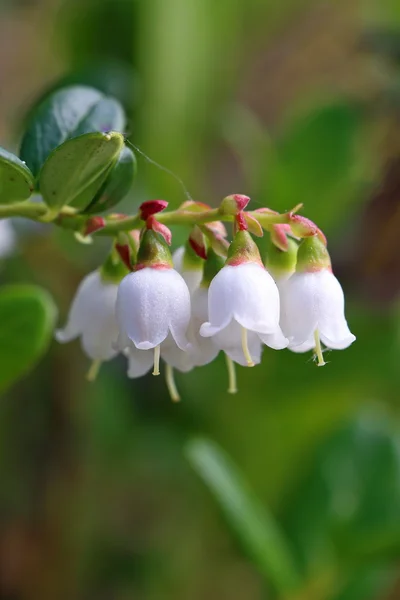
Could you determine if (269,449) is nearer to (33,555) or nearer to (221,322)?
(33,555)

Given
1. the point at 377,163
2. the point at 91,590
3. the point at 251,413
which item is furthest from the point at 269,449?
the point at 377,163

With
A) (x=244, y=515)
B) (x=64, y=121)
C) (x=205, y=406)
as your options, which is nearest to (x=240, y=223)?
(x=64, y=121)

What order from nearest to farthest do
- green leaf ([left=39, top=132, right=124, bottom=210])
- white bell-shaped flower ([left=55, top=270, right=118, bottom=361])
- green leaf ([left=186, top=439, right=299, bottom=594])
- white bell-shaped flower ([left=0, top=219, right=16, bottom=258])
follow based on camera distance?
green leaf ([left=39, top=132, right=124, bottom=210]) → white bell-shaped flower ([left=55, top=270, right=118, bottom=361]) → green leaf ([left=186, top=439, right=299, bottom=594]) → white bell-shaped flower ([left=0, top=219, right=16, bottom=258])

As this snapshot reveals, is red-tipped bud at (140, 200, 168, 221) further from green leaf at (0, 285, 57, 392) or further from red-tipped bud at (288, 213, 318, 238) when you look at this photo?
green leaf at (0, 285, 57, 392)

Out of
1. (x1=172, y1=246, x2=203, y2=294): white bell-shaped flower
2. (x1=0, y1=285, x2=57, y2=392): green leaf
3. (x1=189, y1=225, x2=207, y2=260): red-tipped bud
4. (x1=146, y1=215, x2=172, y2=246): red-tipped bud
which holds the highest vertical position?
(x1=146, y1=215, x2=172, y2=246): red-tipped bud

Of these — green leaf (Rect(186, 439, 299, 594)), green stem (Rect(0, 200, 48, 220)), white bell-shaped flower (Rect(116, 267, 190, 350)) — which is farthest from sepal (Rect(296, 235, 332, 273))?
green leaf (Rect(186, 439, 299, 594))

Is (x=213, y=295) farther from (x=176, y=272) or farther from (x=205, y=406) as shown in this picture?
(x=205, y=406)
